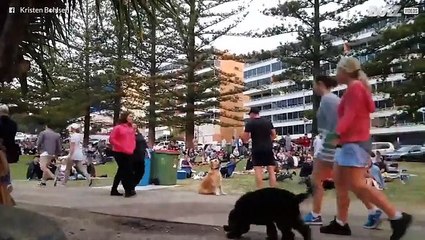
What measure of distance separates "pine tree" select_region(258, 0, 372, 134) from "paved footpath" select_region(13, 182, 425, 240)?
22910 mm

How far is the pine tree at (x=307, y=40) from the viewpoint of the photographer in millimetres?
32062

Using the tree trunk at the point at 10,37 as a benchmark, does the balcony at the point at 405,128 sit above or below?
above

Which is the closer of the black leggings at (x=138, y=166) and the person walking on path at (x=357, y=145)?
the person walking on path at (x=357, y=145)

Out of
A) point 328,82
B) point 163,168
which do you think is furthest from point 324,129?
point 163,168

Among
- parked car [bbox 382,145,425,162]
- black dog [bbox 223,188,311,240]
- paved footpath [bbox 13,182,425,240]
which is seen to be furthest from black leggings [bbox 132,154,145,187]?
parked car [bbox 382,145,425,162]

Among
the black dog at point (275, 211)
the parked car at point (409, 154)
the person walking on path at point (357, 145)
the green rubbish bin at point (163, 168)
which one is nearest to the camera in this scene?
the person walking on path at point (357, 145)

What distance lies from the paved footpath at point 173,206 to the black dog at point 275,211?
1.50 ft

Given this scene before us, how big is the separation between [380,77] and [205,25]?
44.0ft

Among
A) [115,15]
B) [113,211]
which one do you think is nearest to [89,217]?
[113,211]

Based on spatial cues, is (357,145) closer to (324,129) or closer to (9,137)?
(324,129)

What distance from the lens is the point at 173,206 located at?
8.16m

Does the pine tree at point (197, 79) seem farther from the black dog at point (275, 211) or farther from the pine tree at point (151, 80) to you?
the black dog at point (275, 211)

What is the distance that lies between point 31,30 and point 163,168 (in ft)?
27.1

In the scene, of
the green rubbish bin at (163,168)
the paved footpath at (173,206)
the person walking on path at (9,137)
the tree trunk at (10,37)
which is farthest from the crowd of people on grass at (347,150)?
the green rubbish bin at (163,168)
